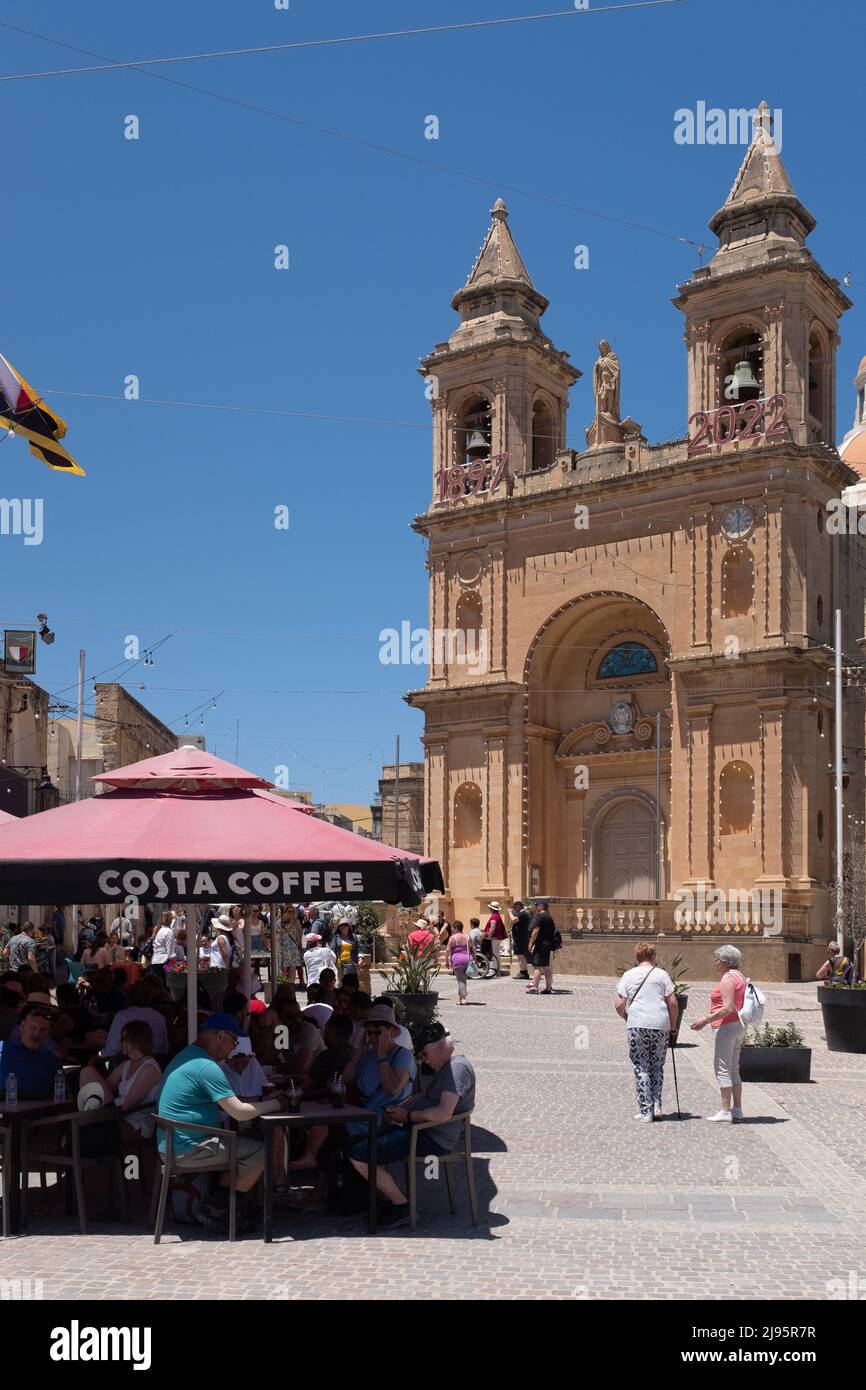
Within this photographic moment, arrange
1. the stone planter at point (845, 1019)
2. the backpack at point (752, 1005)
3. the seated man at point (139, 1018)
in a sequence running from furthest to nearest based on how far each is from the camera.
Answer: the stone planter at point (845, 1019)
the backpack at point (752, 1005)
the seated man at point (139, 1018)

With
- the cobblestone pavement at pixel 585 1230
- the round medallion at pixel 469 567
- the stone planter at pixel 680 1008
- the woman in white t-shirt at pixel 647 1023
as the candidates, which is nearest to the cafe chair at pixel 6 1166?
the cobblestone pavement at pixel 585 1230

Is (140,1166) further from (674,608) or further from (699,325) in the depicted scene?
(699,325)

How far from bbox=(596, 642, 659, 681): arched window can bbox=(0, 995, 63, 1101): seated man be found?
3152cm

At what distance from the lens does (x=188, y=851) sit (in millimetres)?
8602

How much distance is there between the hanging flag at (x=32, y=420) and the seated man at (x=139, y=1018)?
28.3 feet

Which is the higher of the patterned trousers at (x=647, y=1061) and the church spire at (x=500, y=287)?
the church spire at (x=500, y=287)

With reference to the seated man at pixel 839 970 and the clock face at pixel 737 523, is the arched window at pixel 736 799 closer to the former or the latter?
the clock face at pixel 737 523

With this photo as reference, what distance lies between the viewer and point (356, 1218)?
350 inches

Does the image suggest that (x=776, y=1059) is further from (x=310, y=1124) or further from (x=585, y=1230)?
(x=310, y=1124)

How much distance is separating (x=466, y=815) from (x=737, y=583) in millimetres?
10545

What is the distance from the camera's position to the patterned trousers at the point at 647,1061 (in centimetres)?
1248

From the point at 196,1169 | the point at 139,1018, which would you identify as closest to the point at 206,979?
the point at 139,1018

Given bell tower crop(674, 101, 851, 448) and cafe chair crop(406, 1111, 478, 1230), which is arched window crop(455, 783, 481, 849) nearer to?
bell tower crop(674, 101, 851, 448)
